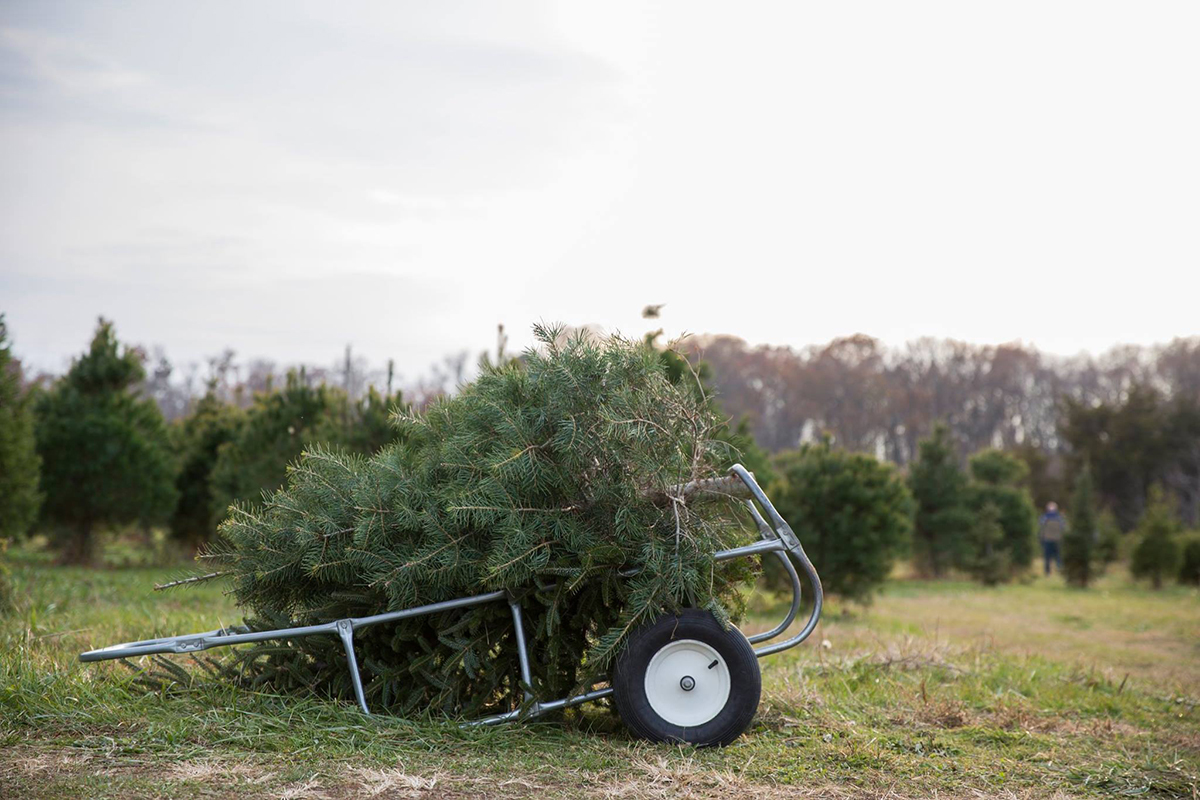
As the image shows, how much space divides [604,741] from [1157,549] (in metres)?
18.1

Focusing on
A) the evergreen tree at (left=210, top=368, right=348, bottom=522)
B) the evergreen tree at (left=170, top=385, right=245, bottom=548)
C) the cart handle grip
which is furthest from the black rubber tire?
the evergreen tree at (left=170, top=385, right=245, bottom=548)

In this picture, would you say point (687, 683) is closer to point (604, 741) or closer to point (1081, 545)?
point (604, 741)

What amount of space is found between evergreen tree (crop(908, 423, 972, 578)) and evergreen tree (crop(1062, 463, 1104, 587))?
203cm

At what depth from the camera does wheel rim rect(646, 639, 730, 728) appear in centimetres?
420

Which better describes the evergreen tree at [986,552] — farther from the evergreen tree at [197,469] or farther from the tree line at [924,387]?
the tree line at [924,387]

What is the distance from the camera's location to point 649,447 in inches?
174

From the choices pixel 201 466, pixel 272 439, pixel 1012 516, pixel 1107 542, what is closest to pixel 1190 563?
pixel 1107 542

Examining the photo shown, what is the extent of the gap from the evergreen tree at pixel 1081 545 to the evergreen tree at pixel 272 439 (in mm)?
14880

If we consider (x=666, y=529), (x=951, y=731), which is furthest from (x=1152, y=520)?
(x=666, y=529)

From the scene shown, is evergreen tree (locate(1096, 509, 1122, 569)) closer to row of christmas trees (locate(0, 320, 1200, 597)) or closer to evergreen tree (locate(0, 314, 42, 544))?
row of christmas trees (locate(0, 320, 1200, 597))

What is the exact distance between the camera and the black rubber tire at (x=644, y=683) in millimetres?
4152

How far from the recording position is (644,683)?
13.7 ft

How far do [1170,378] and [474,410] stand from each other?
48.0 metres

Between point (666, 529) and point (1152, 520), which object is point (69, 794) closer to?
point (666, 529)
